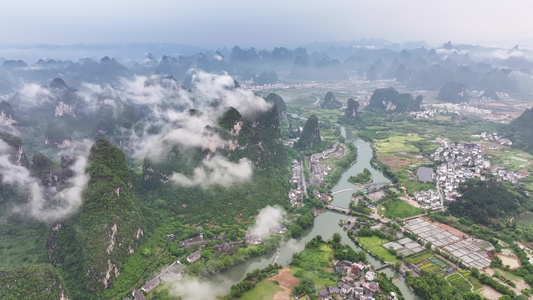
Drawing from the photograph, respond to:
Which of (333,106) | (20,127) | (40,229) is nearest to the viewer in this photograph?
(40,229)

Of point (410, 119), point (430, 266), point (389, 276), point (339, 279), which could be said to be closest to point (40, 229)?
point (339, 279)

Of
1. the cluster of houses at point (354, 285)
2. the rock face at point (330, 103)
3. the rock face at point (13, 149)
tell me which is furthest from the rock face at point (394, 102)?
the rock face at point (13, 149)

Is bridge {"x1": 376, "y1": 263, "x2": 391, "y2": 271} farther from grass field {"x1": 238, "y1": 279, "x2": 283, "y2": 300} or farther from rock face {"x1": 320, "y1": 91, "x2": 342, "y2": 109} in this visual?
rock face {"x1": 320, "y1": 91, "x2": 342, "y2": 109}

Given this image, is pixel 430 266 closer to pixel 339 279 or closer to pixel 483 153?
pixel 339 279

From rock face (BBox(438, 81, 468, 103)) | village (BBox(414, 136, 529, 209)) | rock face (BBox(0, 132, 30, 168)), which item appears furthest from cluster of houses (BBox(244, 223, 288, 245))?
rock face (BBox(438, 81, 468, 103))

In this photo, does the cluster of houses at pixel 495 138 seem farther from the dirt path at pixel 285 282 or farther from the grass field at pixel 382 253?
the dirt path at pixel 285 282

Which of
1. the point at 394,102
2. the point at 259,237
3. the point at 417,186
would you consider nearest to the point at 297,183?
the point at 259,237
